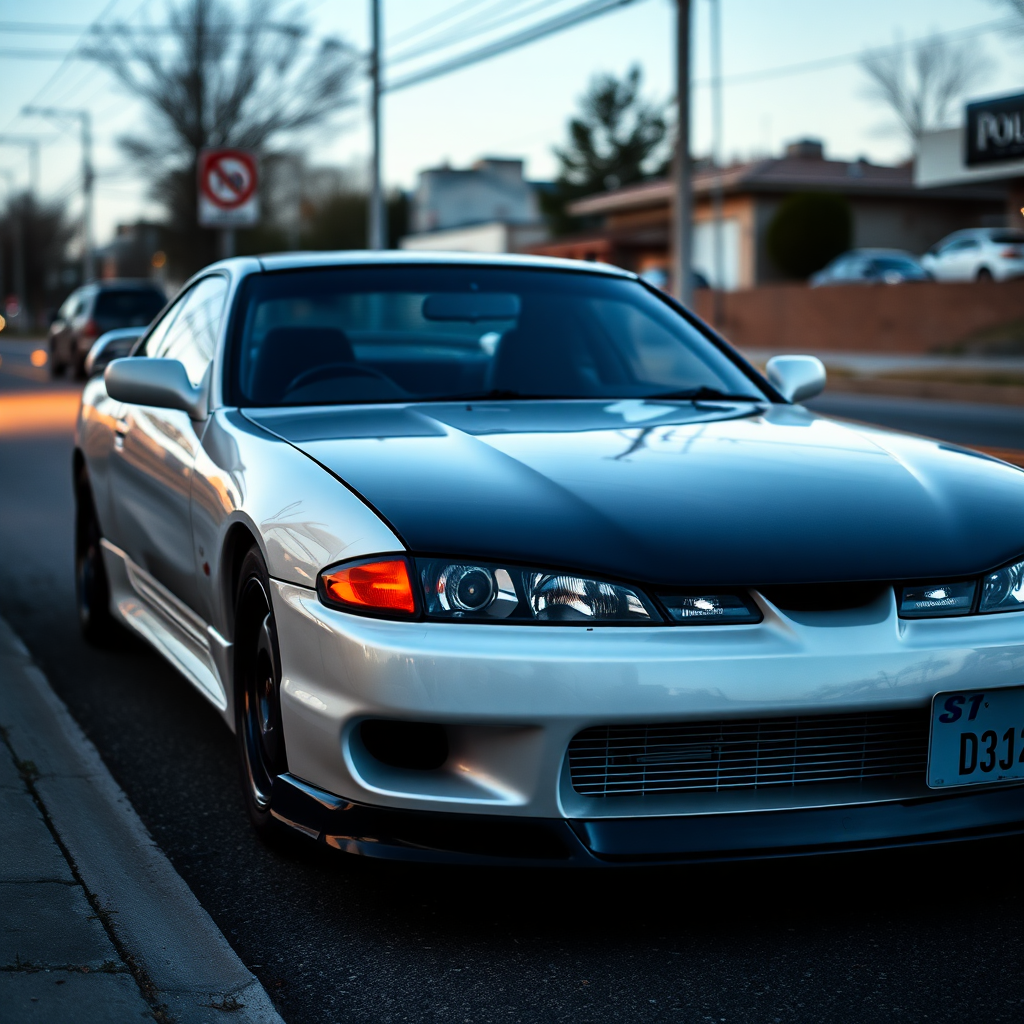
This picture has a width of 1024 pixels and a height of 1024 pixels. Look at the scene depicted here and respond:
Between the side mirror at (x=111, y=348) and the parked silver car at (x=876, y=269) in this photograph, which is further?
the parked silver car at (x=876, y=269)

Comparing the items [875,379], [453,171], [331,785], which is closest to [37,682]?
[331,785]

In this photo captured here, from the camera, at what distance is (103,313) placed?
84.2 ft

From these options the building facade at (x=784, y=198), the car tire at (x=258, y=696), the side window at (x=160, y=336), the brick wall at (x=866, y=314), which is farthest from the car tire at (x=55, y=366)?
the car tire at (x=258, y=696)

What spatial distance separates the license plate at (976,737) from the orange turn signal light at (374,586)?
0.99m

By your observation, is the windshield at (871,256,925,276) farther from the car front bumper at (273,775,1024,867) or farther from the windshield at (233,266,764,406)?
the car front bumper at (273,775,1024,867)

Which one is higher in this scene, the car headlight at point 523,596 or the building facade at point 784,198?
the building facade at point 784,198

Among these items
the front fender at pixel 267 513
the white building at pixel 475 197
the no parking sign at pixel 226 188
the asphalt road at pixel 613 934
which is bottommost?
the asphalt road at pixel 613 934

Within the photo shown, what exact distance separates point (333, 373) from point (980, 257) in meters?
30.5

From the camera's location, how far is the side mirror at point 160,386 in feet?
13.3

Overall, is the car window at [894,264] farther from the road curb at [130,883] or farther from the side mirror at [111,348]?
the road curb at [130,883]

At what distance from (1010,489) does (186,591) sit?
6.89ft

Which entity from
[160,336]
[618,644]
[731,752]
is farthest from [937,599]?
[160,336]

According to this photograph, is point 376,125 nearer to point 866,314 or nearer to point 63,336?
point 63,336

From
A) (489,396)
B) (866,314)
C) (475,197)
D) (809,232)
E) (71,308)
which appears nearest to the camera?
(489,396)
